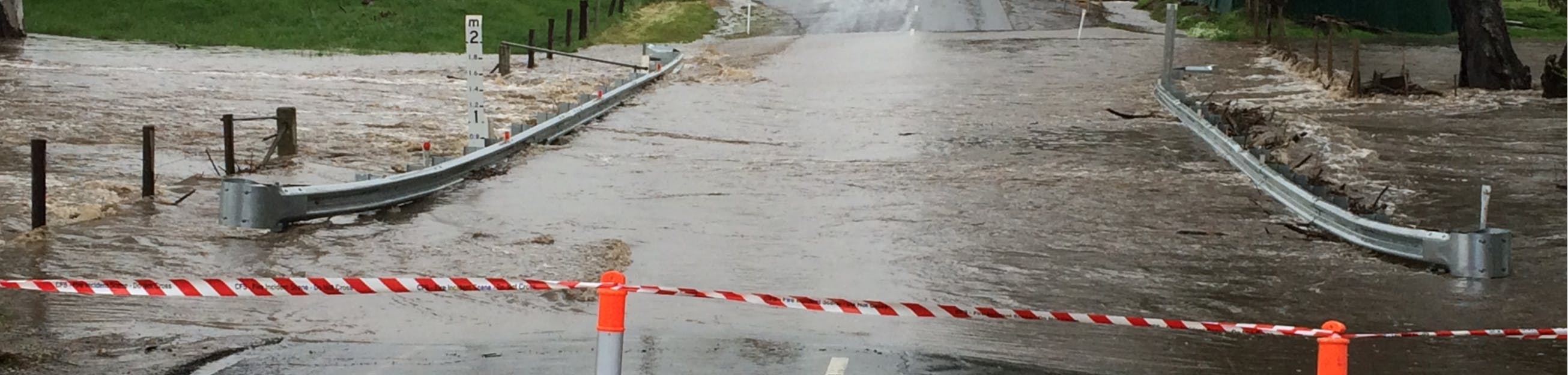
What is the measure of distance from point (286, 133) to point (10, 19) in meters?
25.0

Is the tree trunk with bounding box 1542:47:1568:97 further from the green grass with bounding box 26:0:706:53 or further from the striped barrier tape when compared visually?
the striped barrier tape

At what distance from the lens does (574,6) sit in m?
51.5

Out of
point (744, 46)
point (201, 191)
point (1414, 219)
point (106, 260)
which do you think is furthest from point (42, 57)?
point (1414, 219)

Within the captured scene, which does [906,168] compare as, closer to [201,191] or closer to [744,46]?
[201,191]

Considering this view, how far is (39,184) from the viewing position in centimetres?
1464

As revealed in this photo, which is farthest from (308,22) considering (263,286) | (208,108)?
(263,286)

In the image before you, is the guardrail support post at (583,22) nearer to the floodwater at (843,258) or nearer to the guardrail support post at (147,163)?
the floodwater at (843,258)

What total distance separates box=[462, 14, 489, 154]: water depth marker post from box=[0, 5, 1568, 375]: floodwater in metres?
0.59

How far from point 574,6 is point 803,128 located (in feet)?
84.8

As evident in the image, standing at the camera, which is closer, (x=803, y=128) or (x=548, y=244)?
(x=548, y=244)

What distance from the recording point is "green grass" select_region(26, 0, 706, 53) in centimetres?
4416

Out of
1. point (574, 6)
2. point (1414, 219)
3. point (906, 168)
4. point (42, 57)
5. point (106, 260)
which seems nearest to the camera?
point (106, 260)

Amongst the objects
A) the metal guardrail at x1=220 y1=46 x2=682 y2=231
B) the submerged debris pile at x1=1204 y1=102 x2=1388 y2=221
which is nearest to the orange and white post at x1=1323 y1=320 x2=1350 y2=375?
the submerged debris pile at x1=1204 y1=102 x2=1388 y2=221

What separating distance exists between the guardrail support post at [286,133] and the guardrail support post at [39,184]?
18.6ft
